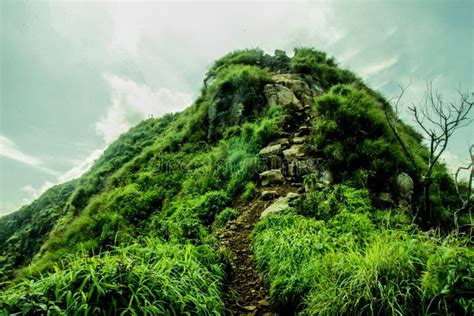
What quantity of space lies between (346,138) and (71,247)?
993 cm

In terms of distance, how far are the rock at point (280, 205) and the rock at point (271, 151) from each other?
2.04 meters

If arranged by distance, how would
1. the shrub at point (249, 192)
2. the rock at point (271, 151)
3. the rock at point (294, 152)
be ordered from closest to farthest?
1. the shrub at point (249, 192)
2. the rock at point (294, 152)
3. the rock at point (271, 151)

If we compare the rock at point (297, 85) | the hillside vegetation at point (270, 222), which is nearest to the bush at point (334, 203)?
the hillside vegetation at point (270, 222)

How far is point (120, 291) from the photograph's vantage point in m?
2.41

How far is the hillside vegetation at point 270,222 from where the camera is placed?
251 cm

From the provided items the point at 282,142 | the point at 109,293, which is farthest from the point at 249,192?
the point at 109,293

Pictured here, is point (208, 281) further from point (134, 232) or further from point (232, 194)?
point (134, 232)

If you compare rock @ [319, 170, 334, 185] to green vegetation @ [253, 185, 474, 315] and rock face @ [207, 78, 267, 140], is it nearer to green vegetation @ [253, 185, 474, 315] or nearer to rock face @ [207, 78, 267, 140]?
green vegetation @ [253, 185, 474, 315]

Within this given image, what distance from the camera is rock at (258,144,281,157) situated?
8.71 metres

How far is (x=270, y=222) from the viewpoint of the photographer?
5.75m

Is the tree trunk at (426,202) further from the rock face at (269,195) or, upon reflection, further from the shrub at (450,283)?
the shrub at (450,283)

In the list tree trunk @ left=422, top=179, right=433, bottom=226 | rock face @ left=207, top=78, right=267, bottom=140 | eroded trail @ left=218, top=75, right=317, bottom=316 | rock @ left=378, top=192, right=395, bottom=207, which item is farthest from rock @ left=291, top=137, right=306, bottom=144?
tree trunk @ left=422, top=179, right=433, bottom=226

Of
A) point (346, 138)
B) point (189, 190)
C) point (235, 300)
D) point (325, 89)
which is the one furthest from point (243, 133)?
point (235, 300)

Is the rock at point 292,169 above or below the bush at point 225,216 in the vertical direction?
above
